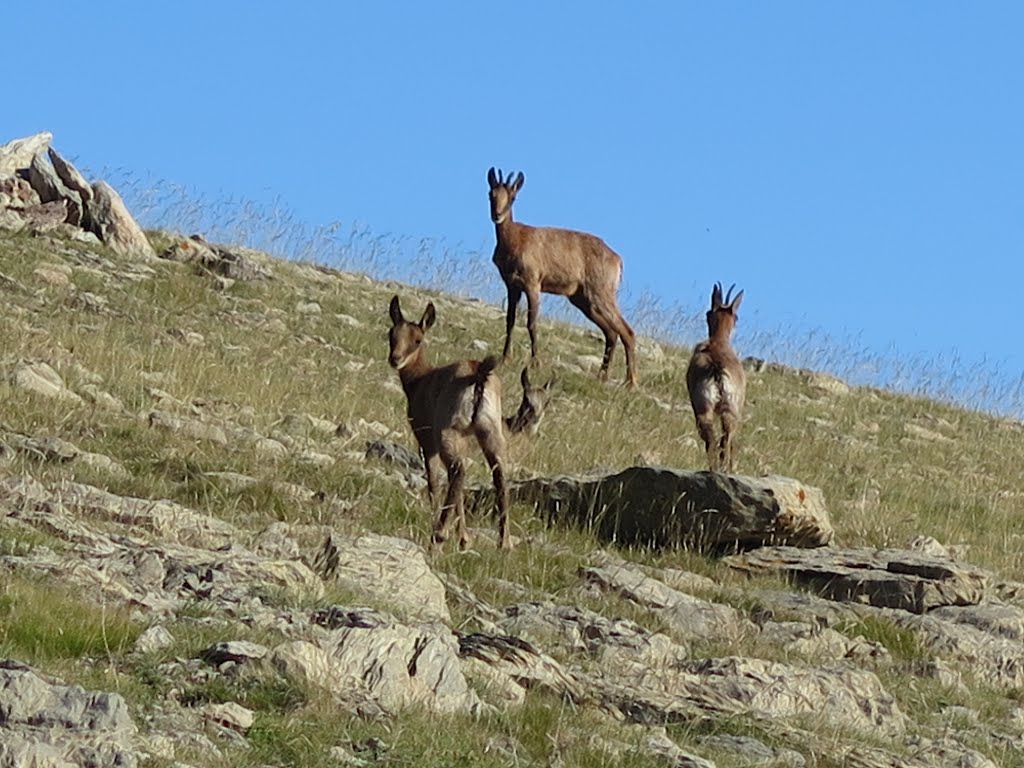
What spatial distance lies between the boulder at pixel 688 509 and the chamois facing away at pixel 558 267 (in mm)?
7482

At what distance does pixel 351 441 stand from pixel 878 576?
3.62 m

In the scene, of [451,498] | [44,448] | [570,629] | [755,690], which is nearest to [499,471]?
[451,498]

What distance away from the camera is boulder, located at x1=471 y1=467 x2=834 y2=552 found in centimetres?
1078

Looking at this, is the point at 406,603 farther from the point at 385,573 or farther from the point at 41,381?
the point at 41,381

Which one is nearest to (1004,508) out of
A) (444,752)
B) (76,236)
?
(76,236)

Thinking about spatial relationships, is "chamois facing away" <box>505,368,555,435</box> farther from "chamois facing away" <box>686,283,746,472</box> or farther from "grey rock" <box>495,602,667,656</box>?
"chamois facing away" <box>686,283,746,472</box>

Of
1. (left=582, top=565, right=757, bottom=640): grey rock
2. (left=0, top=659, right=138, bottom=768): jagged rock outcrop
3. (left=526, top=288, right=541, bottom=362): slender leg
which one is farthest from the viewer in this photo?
(left=526, top=288, right=541, bottom=362): slender leg

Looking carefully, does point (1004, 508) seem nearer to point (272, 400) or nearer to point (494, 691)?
point (272, 400)

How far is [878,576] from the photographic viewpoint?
10.6 meters

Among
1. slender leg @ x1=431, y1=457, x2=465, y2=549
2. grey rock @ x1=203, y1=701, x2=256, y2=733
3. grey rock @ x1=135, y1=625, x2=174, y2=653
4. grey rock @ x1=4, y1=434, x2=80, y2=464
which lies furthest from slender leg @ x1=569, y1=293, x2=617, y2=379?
grey rock @ x1=203, y1=701, x2=256, y2=733

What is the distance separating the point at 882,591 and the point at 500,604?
294 centimetres

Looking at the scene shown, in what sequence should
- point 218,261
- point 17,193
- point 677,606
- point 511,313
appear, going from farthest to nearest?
point 17,193 → point 218,261 → point 511,313 → point 677,606

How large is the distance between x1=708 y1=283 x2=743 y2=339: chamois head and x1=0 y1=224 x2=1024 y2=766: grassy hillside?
1.10m

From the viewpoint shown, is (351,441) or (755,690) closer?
(755,690)
